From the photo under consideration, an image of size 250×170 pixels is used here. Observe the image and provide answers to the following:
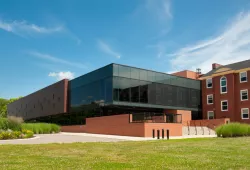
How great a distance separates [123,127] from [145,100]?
6.79m

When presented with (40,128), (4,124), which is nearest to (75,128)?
(40,128)

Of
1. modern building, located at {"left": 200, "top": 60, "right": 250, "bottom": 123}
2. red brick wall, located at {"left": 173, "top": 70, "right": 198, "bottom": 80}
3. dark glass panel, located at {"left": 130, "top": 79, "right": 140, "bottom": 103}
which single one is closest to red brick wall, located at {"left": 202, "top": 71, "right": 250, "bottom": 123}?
modern building, located at {"left": 200, "top": 60, "right": 250, "bottom": 123}

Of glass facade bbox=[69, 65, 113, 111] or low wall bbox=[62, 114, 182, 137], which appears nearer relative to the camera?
low wall bbox=[62, 114, 182, 137]

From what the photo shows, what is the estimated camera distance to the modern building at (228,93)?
125 feet

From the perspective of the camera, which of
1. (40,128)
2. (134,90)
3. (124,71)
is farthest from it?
(134,90)

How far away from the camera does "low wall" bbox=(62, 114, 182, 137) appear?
25583 mm

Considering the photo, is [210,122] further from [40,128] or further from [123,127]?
[40,128]

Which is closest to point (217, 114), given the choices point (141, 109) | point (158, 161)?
point (141, 109)

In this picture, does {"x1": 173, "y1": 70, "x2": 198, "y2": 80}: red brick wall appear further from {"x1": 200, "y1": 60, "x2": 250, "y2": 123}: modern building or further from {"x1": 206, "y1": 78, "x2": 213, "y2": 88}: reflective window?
{"x1": 206, "y1": 78, "x2": 213, "y2": 88}: reflective window

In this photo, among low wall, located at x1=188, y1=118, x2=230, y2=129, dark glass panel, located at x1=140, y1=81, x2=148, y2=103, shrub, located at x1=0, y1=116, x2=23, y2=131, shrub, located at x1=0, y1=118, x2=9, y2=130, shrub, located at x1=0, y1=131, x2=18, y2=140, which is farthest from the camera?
low wall, located at x1=188, y1=118, x2=230, y2=129

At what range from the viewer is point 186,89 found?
40125 mm

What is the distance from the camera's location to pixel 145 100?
33531mm

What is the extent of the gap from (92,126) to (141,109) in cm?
651

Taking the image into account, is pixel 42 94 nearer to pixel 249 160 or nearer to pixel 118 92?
pixel 118 92
